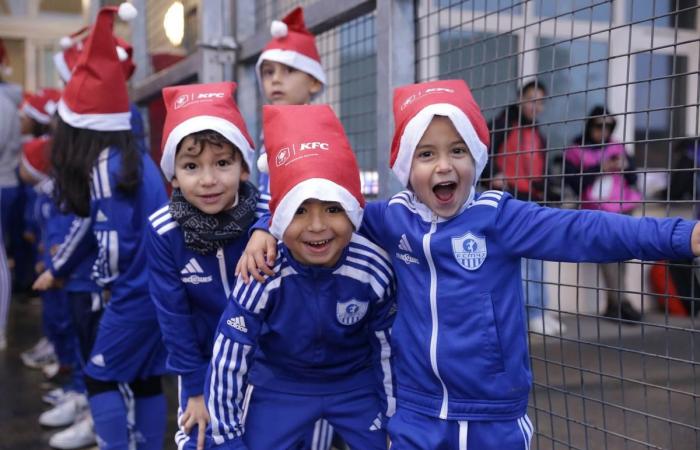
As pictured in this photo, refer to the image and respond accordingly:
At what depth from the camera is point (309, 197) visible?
2.02 meters

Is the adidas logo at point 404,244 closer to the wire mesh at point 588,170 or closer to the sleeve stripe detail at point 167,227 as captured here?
the wire mesh at point 588,170

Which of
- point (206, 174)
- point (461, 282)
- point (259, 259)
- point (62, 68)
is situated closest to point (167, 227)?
point (206, 174)

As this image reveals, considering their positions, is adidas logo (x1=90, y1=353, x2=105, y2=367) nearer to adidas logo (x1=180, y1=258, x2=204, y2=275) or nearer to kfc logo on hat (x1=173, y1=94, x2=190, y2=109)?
adidas logo (x1=180, y1=258, x2=204, y2=275)

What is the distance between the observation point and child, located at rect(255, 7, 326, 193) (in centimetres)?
331

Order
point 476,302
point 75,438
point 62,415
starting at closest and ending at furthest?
point 476,302, point 75,438, point 62,415

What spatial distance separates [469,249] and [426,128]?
0.36 meters

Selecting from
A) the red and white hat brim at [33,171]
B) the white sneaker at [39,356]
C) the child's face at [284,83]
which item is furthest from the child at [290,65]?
the white sneaker at [39,356]

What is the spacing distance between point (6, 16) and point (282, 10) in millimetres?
8936

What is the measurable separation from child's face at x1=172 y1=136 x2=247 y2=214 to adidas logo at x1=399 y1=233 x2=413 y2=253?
0.69 m

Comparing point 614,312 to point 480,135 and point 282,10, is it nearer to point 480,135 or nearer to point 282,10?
point 282,10

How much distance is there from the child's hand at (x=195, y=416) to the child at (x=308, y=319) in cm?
22

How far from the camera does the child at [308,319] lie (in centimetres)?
210

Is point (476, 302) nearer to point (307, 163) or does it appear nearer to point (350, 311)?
point (350, 311)

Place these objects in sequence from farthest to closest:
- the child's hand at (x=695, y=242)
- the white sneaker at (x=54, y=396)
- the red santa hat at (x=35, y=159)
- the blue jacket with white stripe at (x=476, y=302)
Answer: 1. the red santa hat at (x=35, y=159)
2. the white sneaker at (x=54, y=396)
3. the blue jacket with white stripe at (x=476, y=302)
4. the child's hand at (x=695, y=242)
